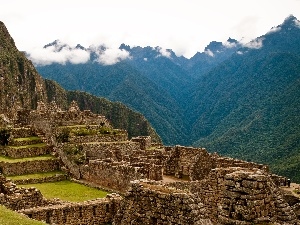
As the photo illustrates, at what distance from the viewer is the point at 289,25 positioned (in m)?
200

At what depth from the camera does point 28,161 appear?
1096 inches

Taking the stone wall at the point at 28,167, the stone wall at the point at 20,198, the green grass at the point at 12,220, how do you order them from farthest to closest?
the stone wall at the point at 28,167
the stone wall at the point at 20,198
the green grass at the point at 12,220

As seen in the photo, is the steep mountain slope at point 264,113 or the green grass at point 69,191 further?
the steep mountain slope at point 264,113

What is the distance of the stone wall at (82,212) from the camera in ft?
54.6

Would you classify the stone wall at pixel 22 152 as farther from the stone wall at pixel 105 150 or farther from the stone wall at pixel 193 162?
the stone wall at pixel 193 162

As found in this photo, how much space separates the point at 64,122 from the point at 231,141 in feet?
305

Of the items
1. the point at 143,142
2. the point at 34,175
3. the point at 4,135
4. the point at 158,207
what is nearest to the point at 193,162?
the point at 143,142

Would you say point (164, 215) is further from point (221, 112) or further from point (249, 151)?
point (221, 112)

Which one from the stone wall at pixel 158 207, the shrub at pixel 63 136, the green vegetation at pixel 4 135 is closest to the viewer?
the stone wall at pixel 158 207

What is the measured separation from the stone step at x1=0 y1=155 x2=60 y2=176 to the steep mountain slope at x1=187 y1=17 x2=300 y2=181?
42363 mm

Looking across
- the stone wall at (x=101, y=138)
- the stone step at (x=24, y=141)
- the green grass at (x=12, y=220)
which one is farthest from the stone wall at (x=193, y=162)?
the green grass at (x=12, y=220)

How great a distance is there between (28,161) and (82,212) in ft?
37.7

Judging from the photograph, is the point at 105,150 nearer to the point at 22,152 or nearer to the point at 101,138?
the point at 101,138

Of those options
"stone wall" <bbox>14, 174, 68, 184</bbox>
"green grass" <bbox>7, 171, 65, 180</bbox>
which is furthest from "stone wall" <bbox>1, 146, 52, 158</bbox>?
"stone wall" <bbox>14, 174, 68, 184</bbox>
